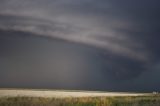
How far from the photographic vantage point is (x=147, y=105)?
3606 centimetres

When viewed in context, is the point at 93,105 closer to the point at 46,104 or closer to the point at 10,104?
the point at 46,104

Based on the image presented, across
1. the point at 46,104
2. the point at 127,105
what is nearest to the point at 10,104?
the point at 46,104

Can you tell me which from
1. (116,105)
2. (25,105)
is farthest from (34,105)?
(116,105)

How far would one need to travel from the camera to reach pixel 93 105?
34969 mm

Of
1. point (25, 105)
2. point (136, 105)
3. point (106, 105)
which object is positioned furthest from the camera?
point (136, 105)

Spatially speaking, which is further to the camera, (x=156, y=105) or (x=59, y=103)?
(x=156, y=105)

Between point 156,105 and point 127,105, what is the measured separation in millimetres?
2506

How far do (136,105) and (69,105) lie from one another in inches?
236

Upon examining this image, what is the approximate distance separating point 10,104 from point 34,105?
1780 mm

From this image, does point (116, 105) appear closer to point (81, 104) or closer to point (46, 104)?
point (81, 104)

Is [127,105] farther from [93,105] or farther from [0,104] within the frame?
[0,104]

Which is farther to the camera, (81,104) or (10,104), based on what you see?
(81,104)

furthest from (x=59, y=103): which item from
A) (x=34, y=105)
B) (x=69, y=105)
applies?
(x=34, y=105)

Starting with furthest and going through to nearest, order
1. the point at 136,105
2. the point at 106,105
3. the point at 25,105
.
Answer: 1. the point at 136,105
2. the point at 106,105
3. the point at 25,105
